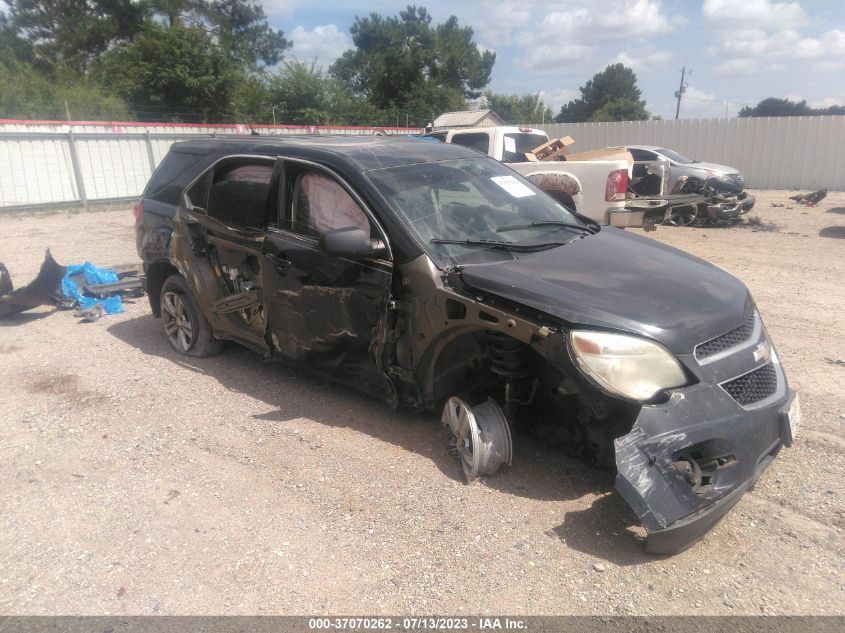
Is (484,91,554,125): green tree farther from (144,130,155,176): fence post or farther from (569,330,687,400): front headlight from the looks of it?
(569,330,687,400): front headlight

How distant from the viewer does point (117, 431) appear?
4.28 m

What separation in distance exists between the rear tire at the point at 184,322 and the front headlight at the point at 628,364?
3.50m

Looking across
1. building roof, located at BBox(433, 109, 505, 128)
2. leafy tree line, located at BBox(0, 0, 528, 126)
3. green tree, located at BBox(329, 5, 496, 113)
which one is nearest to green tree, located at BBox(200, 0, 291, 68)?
leafy tree line, located at BBox(0, 0, 528, 126)

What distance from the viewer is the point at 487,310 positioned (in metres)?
3.21

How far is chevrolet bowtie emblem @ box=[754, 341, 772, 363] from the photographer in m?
3.18

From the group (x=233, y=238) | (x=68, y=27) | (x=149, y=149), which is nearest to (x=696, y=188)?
(x=233, y=238)

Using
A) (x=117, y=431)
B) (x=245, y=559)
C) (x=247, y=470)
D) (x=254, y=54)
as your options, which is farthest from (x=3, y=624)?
→ (x=254, y=54)

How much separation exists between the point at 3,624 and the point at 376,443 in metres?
2.05

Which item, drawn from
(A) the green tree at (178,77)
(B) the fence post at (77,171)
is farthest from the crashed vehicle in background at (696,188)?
(A) the green tree at (178,77)

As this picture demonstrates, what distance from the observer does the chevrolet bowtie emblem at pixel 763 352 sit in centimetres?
318

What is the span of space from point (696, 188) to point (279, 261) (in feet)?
42.0

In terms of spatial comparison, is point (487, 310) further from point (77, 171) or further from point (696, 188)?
point (77, 171)

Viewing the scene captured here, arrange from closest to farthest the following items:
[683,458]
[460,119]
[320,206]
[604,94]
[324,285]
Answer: [683,458] → [324,285] → [320,206] → [460,119] → [604,94]

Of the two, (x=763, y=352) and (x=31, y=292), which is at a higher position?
(x=763, y=352)
